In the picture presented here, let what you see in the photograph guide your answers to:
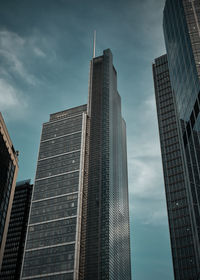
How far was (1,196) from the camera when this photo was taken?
240 ft

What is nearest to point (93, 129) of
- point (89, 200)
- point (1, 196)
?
point (89, 200)

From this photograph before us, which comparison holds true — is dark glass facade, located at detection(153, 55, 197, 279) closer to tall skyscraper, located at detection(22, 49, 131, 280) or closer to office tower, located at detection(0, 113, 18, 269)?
office tower, located at detection(0, 113, 18, 269)

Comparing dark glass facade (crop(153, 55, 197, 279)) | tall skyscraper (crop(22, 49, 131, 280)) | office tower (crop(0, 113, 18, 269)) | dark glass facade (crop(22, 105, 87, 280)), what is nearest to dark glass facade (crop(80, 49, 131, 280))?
tall skyscraper (crop(22, 49, 131, 280))

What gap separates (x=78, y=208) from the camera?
153m

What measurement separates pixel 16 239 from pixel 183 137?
124 meters

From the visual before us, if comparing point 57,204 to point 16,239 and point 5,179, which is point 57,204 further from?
point 5,179

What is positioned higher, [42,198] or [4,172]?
[42,198]

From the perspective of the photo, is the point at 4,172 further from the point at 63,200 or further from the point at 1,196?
the point at 63,200

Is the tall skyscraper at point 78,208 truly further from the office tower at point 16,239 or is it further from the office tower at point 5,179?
the office tower at point 5,179

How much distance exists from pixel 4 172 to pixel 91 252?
286 ft

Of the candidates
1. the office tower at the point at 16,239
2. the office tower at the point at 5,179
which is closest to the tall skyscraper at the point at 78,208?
the office tower at the point at 16,239

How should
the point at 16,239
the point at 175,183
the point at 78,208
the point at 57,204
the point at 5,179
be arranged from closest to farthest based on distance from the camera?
1. the point at 5,179
2. the point at 175,183
3. the point at 78,208
4. the point at 57,204
5. the point at 16,239

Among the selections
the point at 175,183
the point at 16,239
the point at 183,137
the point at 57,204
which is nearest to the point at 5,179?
the point at 183,137

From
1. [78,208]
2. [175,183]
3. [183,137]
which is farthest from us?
[78,208]
